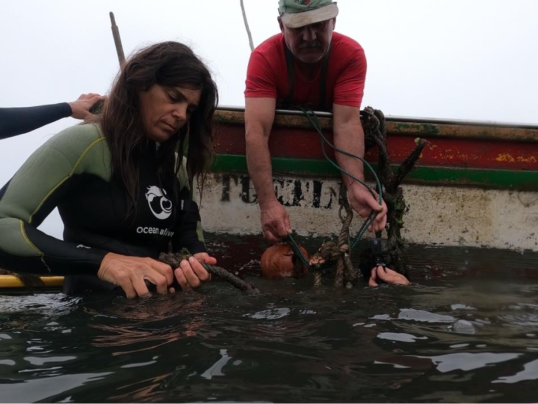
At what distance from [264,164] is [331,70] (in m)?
0.84

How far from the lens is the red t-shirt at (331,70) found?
186 inches

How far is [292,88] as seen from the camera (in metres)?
4.92

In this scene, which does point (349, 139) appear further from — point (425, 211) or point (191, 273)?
point (191, 273)

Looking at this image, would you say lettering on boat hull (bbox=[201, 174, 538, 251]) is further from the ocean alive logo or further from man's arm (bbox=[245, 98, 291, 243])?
the ocean alive logo

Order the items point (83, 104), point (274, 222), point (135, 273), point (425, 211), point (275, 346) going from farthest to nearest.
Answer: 1. point (425, 211)
2. point (83, 104)
3. point (274, 222)
4. point (135, 273)
5. point (275, 346)

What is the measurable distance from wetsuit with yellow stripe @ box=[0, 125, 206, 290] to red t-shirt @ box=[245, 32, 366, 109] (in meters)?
1.17

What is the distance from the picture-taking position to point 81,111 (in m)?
4.63

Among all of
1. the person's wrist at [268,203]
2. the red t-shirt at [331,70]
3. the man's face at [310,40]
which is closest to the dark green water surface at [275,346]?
the person's wrist at [268,203]

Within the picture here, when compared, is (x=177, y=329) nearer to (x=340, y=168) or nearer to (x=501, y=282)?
(x=340, y=168)

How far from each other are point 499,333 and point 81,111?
3158 mm

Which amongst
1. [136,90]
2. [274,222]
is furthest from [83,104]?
[274,222]

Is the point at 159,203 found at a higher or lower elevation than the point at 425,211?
higher

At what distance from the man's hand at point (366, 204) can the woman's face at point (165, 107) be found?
150 centimetres

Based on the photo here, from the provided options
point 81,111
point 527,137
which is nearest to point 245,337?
point 81,111
